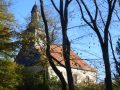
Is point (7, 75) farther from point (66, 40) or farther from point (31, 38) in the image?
point (66, 40)

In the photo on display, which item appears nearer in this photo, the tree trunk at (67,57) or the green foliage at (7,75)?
the tree trunk at (67,57)

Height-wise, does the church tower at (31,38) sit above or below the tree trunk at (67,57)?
above

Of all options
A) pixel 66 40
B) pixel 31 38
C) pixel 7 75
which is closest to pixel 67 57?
pixel 66 40

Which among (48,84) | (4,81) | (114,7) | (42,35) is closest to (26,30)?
(42,35)

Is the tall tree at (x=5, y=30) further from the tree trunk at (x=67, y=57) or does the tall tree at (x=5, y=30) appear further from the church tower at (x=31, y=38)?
the tree trunk at (x=67, y=57)

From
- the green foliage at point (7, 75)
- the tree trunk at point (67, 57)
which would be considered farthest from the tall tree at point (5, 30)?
the tree trunk at point (67, 57)

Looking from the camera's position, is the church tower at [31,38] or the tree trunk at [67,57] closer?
the tree trunk at [67,57]

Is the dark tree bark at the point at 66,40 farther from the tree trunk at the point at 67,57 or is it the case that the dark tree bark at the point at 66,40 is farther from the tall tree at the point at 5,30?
the tall tree at the point at 5,30

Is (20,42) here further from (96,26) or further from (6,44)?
(96,26)

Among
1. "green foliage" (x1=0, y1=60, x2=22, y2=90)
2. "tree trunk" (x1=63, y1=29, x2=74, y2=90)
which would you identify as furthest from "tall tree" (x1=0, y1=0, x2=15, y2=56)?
"tree trunk" (x1=63, y1=29, x2=74, y2=90)

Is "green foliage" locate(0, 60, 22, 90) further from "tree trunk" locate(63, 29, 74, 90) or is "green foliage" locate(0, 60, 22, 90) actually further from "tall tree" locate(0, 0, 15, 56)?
"tree trunk" locate(63, 29, 74, 90)

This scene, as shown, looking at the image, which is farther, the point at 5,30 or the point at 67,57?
the point at 5,30

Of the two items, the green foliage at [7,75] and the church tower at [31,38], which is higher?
the church tower at [31,38]

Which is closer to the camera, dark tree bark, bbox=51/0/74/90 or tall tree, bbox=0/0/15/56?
dark tree bark, bbox=51/0/74/90
